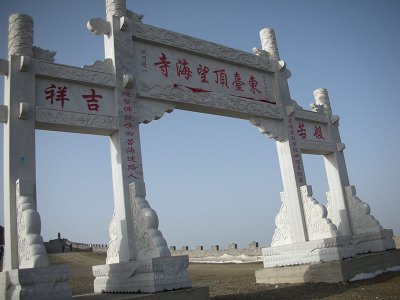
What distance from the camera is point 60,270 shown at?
385cm

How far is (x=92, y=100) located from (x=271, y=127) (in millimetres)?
3586

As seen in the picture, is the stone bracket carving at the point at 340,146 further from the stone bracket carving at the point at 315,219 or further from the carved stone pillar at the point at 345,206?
the stone bracket carving at the point at 315,219

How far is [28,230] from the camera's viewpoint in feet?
12.8

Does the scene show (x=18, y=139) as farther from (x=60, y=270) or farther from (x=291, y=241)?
(x=291, y=241)

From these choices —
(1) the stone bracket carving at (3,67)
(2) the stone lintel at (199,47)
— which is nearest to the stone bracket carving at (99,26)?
(2) the stone lintel at (199,47)

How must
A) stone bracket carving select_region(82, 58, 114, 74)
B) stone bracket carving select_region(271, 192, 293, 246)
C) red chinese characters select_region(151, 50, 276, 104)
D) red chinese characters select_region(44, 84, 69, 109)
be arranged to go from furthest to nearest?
1. stone bracket carving select_region(271, 192, 293, 246)
2. red chinese characters select_region(151, 50, 276, 104)
3. stone bracket carving select_region(82, 58, 114, 74)
4. red chinese characters select_region(44, 84, 69, 109)

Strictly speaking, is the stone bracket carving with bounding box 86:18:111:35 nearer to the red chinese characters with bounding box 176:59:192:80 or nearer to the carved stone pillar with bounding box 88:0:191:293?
the carved stone pillar with bounding box 88:0:191:293

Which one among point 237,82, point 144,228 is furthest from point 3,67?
point 237,82

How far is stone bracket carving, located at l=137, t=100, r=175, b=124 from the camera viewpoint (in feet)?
18.5

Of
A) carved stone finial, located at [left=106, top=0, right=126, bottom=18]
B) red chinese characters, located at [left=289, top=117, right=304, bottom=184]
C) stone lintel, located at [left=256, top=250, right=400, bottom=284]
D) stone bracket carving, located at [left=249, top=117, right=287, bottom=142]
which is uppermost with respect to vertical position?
carved stone finial, located at [left=106, top=0, right=126, bottom=18]

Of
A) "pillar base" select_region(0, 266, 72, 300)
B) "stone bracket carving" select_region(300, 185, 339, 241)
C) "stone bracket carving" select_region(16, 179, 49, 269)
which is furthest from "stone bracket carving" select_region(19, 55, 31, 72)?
"stone bracket carving" select_region(300, 185, 339, 241)

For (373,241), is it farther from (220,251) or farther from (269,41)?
(220,251)

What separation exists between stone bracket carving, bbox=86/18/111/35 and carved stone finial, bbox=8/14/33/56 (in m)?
0.92

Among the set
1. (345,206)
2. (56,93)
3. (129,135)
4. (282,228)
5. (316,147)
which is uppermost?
(56,93)
